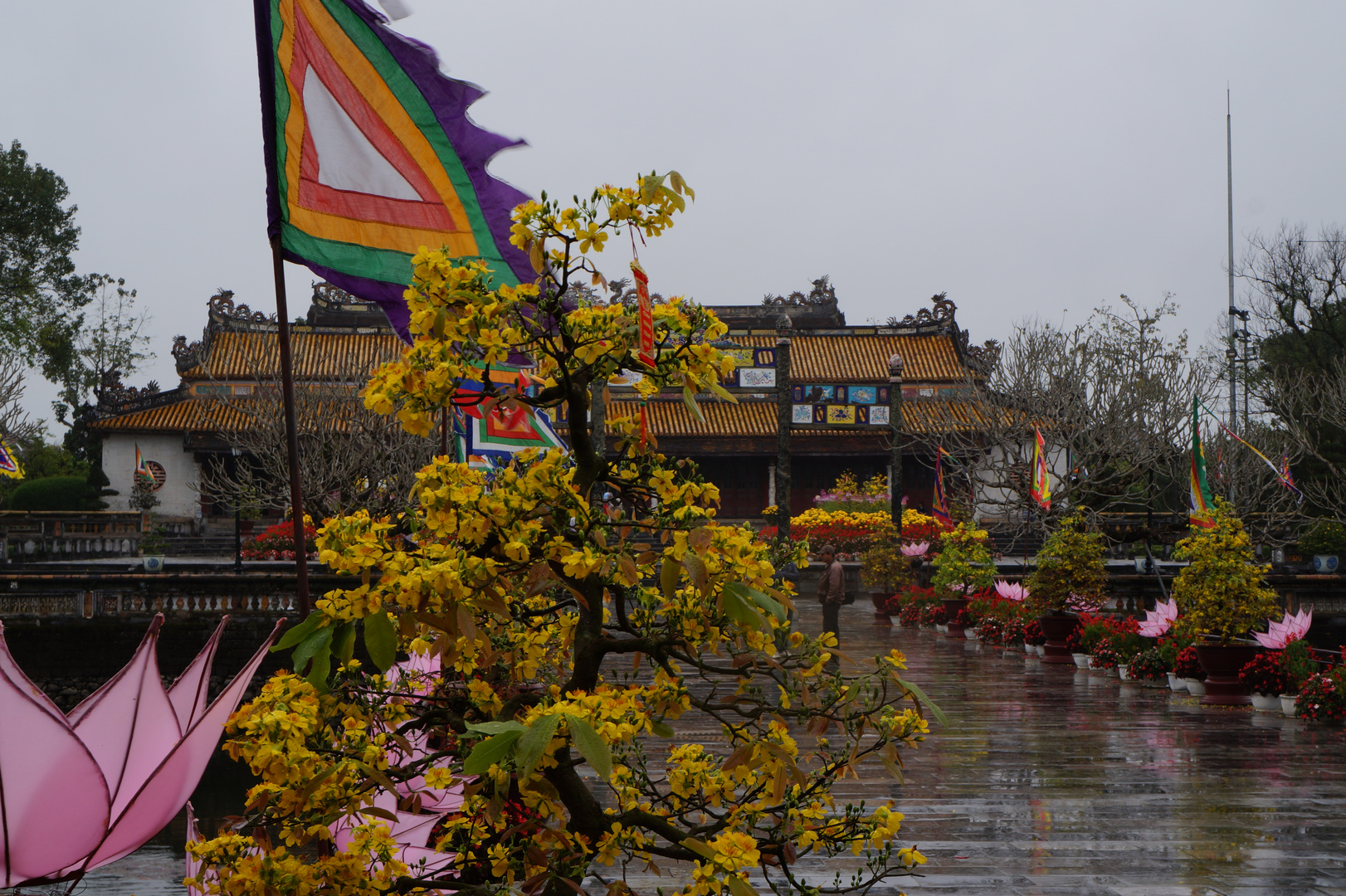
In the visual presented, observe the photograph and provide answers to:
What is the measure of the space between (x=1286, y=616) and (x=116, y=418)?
1200 inches

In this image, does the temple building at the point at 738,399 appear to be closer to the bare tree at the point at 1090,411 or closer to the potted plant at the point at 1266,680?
the bare tree at the point at 1090,411

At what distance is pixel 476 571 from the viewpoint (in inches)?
85.8

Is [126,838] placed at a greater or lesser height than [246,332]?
lesser

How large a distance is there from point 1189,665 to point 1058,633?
2.94 m

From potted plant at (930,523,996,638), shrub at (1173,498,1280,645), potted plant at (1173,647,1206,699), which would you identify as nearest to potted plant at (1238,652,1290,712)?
shrub at (1173,498,1280,645)

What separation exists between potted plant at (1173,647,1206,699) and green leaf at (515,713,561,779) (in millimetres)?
10688

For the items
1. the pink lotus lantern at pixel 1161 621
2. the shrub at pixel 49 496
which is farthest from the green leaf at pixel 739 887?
the shrub at pixel 49 496

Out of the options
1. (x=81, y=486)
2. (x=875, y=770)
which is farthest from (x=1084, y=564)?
(x=81, y=486)

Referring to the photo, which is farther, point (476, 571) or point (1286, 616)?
point (1286, 616)

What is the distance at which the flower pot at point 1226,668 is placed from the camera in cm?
1052

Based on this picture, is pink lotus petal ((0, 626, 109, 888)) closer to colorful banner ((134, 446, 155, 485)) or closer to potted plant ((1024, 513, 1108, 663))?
potted plant ((1024, 513, 1108, 663))

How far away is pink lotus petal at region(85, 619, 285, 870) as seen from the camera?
1.99 metres

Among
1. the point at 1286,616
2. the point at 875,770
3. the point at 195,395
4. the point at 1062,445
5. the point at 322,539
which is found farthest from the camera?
the point at 195,395

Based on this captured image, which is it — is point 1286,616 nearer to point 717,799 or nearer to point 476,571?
point 717,799
